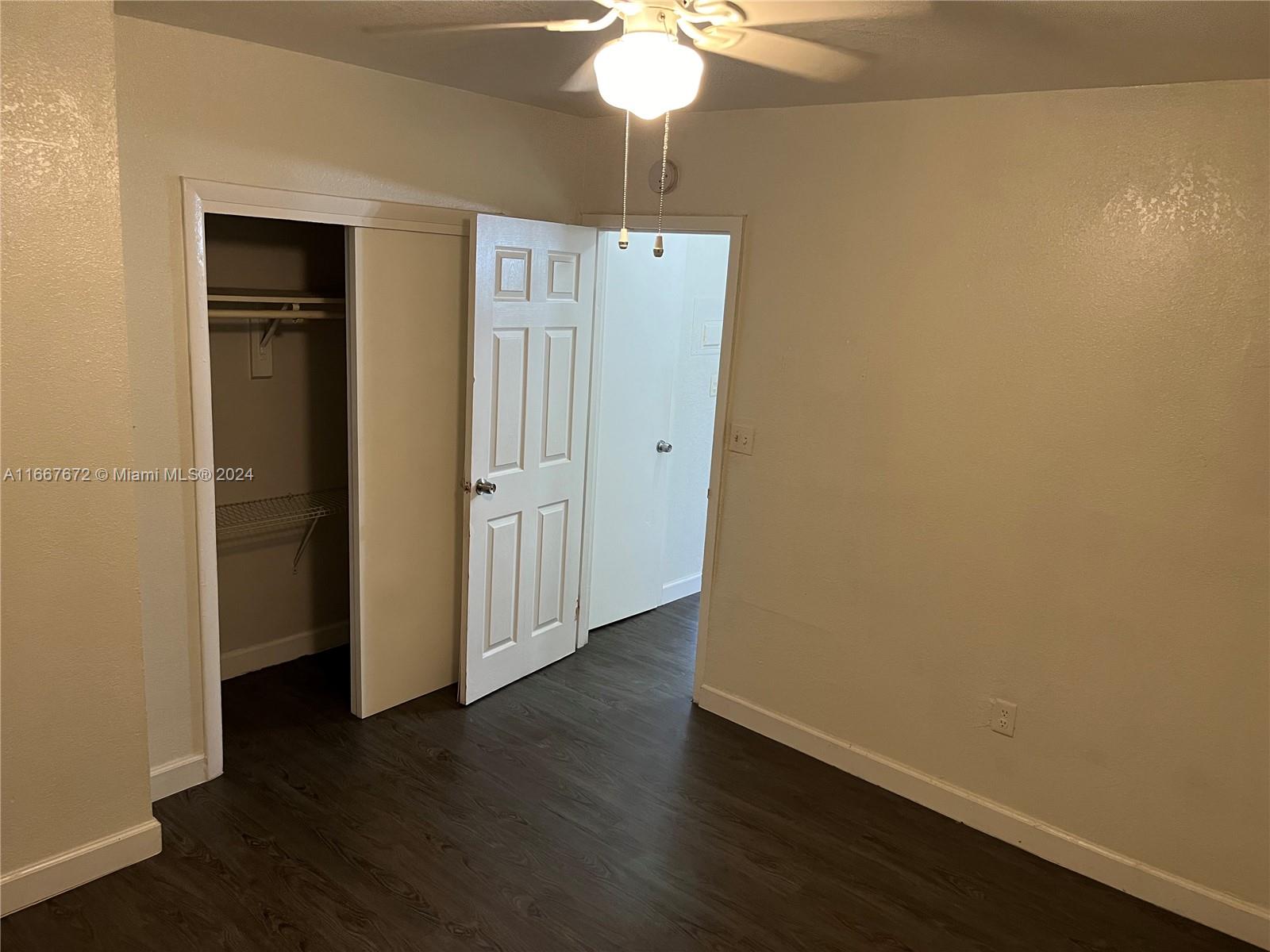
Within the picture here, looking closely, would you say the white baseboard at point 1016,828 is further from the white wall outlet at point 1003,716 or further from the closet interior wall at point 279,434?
the closet interior wall at point 279,434

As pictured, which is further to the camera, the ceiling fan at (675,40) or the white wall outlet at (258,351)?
the white wall outlet at (258,351)

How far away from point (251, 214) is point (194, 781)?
5.95 feet

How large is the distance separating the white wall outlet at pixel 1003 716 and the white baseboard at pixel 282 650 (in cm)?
272

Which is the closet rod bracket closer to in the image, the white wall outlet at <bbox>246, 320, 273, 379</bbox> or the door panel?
the white wall outlet at <bbox>246, 320, 273, 379</bbox>

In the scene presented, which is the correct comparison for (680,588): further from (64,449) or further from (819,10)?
(819,10)

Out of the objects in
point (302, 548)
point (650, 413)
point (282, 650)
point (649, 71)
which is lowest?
point (282, 650)

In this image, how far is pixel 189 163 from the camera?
2641 millimetres

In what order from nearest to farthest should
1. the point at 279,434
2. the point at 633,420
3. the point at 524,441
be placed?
the point at 524,441 → the point at 279,434 → the point at 633,420

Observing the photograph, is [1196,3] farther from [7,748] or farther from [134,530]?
[7,748]

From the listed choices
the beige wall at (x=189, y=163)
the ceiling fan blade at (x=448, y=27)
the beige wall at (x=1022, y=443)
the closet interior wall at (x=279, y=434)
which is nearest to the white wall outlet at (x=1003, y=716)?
the beige wall at (x=1022, y=443)

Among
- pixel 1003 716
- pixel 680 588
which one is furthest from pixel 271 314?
pixel 1003 716

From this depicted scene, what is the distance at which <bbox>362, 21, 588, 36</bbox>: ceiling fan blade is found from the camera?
2.31 meters

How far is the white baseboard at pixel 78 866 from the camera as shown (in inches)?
93.4

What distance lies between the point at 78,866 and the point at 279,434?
1751mm
